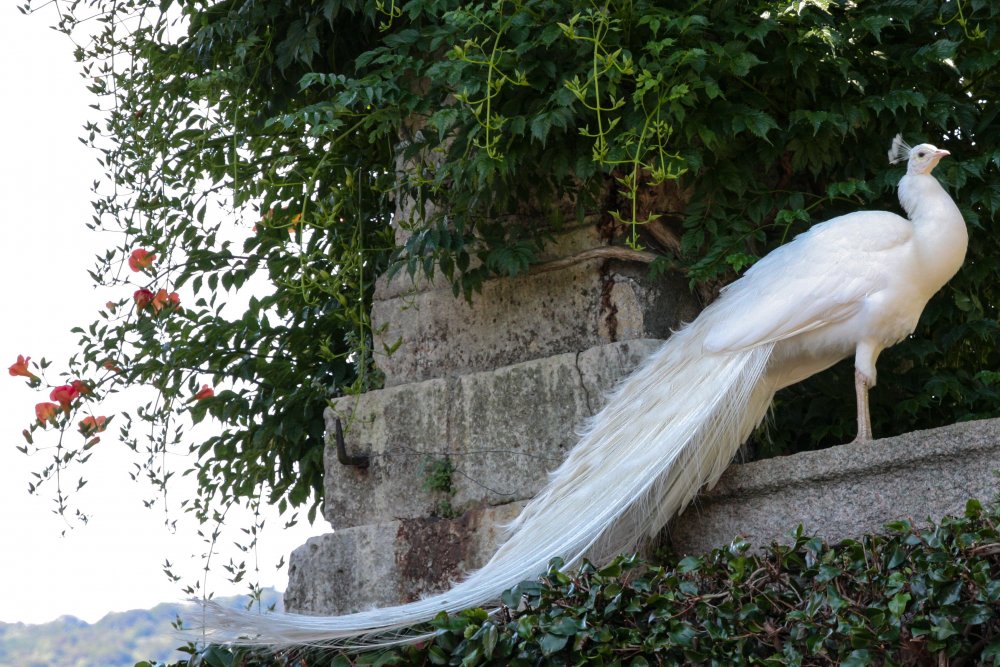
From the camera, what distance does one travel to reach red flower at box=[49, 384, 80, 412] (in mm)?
4258

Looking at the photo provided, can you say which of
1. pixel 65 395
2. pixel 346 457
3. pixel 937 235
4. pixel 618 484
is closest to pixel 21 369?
pixel 65 395

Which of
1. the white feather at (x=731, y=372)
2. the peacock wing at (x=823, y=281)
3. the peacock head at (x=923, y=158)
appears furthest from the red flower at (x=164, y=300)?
the peacock head at (x=923, y=158)

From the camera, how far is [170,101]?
15.1ft

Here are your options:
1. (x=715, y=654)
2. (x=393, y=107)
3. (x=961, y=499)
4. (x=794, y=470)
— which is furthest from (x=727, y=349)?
(x=393, y=107)

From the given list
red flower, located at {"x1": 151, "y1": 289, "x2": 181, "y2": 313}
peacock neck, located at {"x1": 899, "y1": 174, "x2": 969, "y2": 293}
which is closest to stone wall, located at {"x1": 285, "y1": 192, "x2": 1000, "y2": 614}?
peacock neck, located at {"x1": 899, "y1": 174, "x2": 969, "y2": 293}

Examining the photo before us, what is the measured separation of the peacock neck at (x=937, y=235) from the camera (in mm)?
3367

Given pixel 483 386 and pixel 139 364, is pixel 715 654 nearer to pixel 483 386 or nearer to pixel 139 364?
pixel 483 386

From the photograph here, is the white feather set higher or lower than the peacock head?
lower

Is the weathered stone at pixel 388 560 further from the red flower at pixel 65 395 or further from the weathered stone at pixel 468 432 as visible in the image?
the red flower at pixel 65 395

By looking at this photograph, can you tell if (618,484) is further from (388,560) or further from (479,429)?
(388,560)

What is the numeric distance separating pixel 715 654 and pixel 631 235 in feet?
5.19

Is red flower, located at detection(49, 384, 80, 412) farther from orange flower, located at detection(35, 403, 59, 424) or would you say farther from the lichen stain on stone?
the lichen stain on stone

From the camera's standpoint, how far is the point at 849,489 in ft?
10.7

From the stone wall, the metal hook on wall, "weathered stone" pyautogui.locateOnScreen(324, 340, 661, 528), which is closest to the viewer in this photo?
the stone wall
